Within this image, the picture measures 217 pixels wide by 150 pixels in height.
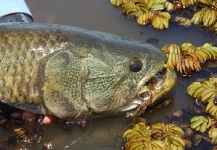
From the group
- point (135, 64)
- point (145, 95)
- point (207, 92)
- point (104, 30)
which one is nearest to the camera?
point (135, 64)

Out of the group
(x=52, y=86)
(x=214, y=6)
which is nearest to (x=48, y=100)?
(x=52, y=86)

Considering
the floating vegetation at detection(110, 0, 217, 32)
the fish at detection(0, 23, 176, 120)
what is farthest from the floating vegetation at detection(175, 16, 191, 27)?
the fish at detection(0, 23, 176, 120)

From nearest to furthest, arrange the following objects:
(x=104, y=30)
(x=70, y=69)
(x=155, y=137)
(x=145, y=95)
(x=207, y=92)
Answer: (x=70, y=69)
(x=155, y=137)
(x=145, y=95)
(x=207, y=92)
(x=104, y=30)

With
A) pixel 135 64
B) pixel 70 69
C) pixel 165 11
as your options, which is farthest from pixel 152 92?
pixel 165 11

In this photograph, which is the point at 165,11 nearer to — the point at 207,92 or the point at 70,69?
the point at 207,92

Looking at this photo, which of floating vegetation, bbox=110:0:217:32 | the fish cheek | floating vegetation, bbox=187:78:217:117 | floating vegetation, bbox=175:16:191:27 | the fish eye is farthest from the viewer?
floating vegetation, bbox=175:16:191:27

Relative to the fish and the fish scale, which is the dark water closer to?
the fish
